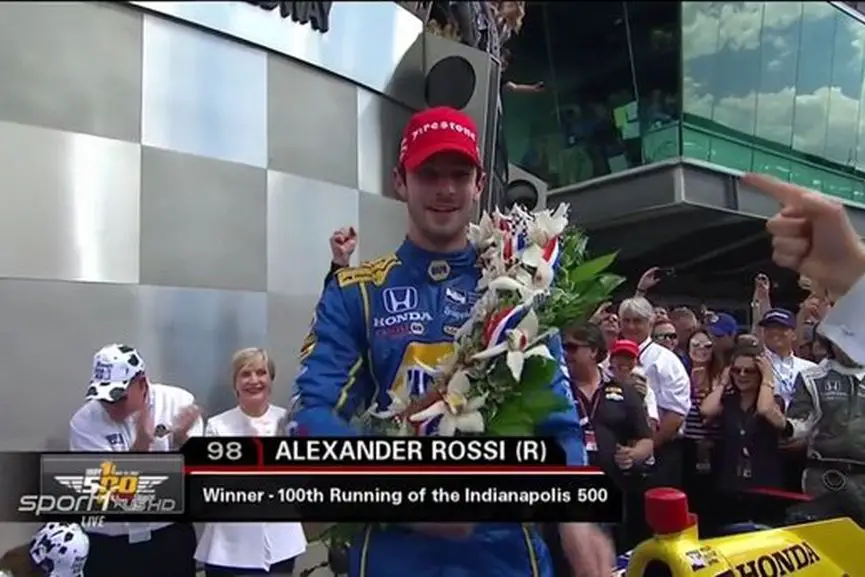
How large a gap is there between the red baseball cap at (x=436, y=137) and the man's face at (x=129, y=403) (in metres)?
0.56

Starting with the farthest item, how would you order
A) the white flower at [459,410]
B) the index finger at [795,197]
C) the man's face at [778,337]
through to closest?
1. the man's face at [778,337]
2. the white flower at [459,410]
3. the index finger at [795,197]

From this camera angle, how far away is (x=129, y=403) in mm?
1694

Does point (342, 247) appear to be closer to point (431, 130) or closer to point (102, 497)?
point (431, 130)

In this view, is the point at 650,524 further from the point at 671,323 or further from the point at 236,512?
the point at 236,512

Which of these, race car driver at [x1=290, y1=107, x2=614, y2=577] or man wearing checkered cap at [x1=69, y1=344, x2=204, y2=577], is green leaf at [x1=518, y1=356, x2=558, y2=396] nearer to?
race car driver at [x1=290, y1=107, x2=614, y2=577]

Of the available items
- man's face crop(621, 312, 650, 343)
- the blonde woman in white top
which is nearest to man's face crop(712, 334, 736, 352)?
man's face crop(621, 312, 650, 343)

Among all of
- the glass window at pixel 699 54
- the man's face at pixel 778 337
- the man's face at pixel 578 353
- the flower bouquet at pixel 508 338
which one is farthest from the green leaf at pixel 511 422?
the glass window at pixel 699 54

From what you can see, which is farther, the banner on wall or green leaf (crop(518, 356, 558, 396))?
the banner on wall

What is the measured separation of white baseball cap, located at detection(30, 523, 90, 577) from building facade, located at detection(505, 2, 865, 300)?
3.10 ft

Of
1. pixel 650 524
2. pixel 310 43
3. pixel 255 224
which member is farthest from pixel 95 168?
pixel 650 524

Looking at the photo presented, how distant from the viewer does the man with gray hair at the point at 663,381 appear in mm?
1718

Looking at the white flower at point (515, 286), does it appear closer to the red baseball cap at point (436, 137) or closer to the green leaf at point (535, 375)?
the green leaf at point (535, 375)

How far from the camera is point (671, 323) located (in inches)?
68.3

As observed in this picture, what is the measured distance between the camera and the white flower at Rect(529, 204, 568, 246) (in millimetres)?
1688
